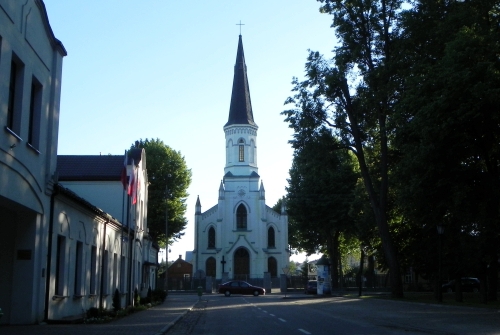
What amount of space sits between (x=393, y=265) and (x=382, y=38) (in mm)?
13314

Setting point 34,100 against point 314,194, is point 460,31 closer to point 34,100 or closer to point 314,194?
point 34,100

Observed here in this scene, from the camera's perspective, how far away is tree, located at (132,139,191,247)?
6278cm

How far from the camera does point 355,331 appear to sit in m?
16.0

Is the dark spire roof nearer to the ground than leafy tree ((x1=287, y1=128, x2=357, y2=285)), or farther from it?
farther from it

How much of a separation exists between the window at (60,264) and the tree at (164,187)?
41663mm

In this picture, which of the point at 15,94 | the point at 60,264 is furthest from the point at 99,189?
the point at 15,94

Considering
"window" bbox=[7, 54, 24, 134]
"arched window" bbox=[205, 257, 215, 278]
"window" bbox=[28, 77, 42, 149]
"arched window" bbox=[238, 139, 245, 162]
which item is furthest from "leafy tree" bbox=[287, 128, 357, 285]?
"window" bbox=[7, 54, 24, 134]

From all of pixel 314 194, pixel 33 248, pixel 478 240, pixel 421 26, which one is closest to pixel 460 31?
pixel 421 26

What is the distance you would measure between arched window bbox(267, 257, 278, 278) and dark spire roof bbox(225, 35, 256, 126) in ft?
60.5

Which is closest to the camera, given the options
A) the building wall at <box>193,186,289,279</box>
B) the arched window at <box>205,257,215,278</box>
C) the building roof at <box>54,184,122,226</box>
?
the building roof at <box>54,184,122,226</box>

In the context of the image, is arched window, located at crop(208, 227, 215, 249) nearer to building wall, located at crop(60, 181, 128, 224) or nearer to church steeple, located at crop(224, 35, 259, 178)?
church steeple, located at crop(224, 35, 259, 178)

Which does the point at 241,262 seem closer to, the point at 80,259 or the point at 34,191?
the point at 80,259

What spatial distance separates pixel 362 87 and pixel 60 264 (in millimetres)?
21026

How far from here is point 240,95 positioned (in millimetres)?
84125
